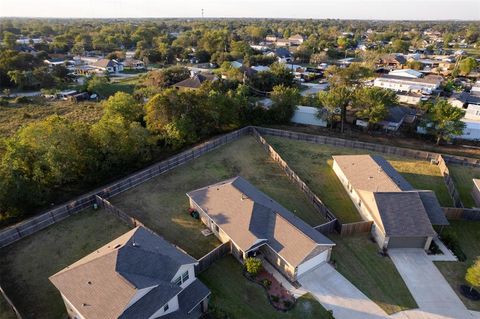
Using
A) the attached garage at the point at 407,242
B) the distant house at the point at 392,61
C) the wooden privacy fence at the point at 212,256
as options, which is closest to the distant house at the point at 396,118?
the attached garage at the point at 407,242

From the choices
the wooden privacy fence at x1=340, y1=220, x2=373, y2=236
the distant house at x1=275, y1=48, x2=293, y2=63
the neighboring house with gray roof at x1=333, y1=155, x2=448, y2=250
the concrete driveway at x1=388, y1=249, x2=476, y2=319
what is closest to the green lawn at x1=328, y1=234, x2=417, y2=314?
the wooden privacy fence at x1=340, y1=220, x2=373, y2=236

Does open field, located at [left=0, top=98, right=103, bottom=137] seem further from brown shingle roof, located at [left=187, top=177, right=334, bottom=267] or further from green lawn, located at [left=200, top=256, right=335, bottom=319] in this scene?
green lawn, located at [left=200, top=256, right=335, bottom=319]

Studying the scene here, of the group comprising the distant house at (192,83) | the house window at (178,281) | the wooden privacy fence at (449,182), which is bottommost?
the wooden privacy fence at (449,182)

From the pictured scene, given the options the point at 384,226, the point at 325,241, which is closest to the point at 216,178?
the point at 325,241

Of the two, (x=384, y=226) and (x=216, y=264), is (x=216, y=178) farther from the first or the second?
(x=384, y=226)

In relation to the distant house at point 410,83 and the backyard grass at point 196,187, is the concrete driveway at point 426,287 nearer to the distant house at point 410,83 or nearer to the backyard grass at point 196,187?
the backyard grass at point 196,187

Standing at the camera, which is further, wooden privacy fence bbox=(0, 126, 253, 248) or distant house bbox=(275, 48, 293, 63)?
distant house bbox=(275, 48, 293, 63)
